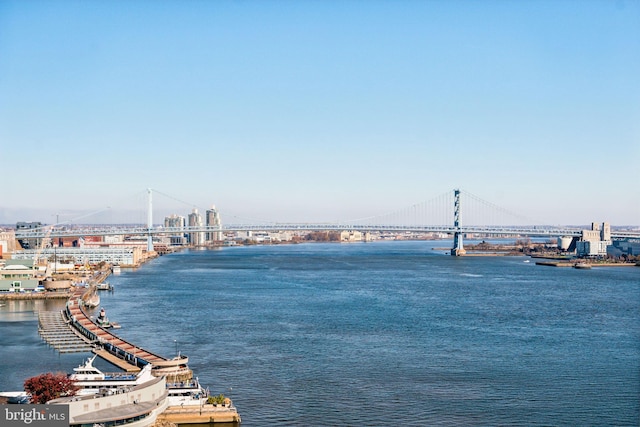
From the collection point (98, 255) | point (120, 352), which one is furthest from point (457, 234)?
point (120, 352)

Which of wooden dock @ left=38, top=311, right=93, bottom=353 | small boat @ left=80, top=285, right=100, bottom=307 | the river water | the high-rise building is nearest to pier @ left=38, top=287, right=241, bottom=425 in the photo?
wooden dock @ left=38, top=311, right=93, bottom=353

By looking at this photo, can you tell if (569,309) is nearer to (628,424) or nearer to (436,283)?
(436,283)

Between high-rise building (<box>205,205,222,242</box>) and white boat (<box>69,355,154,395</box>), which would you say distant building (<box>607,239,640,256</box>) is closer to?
white boat (<box>69,355,154,395</box>)

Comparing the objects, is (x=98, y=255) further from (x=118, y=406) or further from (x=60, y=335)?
(x=118, y=406)

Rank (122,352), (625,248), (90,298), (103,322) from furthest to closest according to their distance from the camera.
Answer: (625,248)
(90,298)
(103,322)
(122,352)

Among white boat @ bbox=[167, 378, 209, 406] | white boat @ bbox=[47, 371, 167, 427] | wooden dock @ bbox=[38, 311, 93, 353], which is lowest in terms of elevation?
white boat @ bbox=[167, 378, 209, 406]

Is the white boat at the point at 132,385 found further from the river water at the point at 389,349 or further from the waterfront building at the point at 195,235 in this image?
the waterfront building at the point at 195,235
